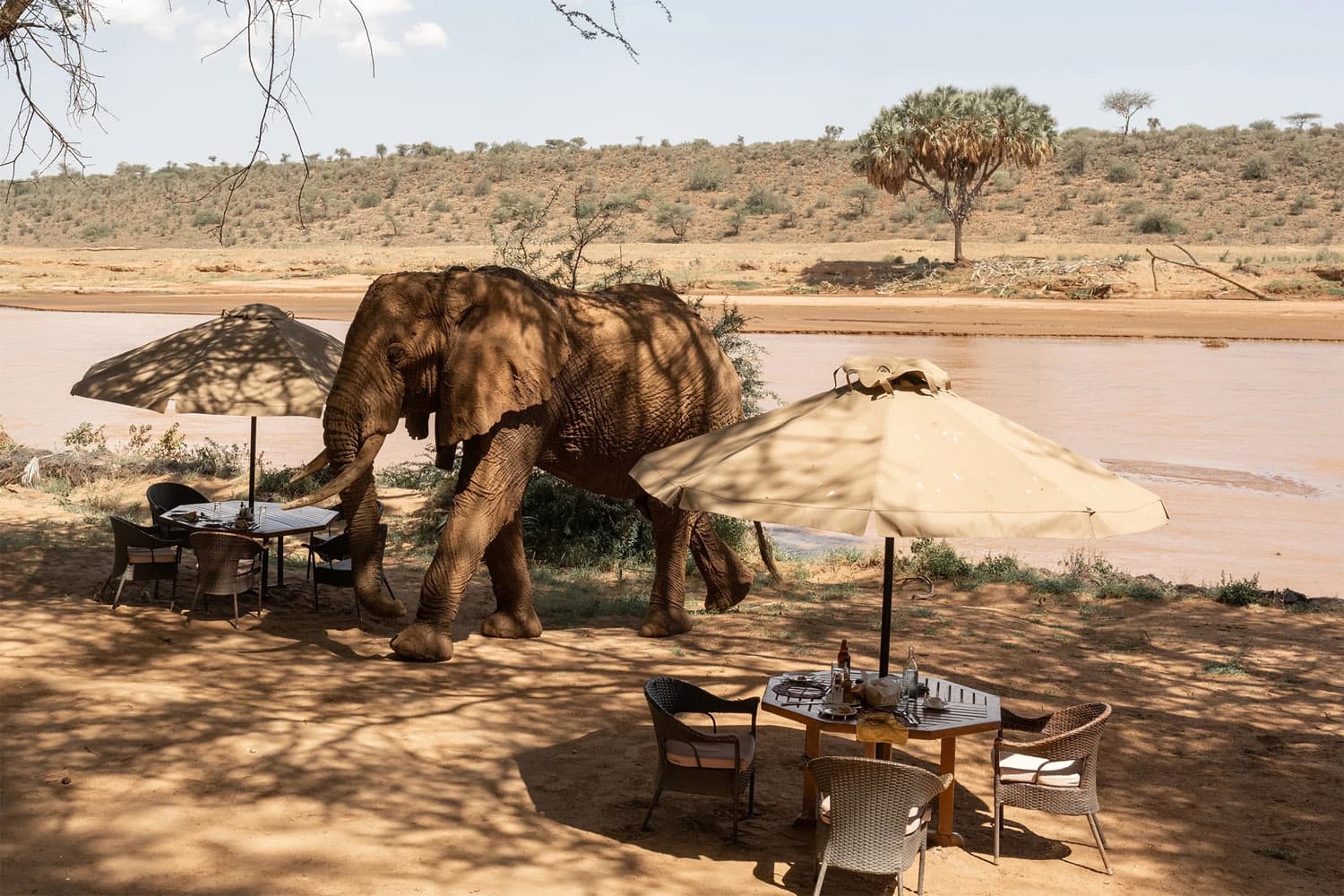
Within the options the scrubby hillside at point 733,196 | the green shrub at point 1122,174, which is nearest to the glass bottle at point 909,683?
the scrubby hillside at point 733,196

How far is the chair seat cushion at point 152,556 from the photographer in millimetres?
10711

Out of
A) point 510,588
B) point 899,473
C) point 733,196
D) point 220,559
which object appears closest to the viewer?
point 899,473

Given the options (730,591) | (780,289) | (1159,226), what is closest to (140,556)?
(730,591)

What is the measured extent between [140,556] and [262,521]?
3.16 feet

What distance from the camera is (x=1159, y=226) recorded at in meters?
57.0

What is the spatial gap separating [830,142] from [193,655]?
252 ft

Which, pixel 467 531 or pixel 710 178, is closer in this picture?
pixel 467 531

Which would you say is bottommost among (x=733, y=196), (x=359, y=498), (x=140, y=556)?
(x=140, y=556)

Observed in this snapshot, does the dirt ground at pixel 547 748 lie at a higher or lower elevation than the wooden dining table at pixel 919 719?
lower

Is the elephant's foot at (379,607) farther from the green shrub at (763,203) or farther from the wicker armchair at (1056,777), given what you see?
the green shrub at (763,203)

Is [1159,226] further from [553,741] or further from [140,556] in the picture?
[553,741]

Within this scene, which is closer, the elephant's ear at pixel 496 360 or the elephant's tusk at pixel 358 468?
the elephant's tusk at pixel 358 468

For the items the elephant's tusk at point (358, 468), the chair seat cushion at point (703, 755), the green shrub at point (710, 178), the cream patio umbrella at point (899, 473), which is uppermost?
the green shrub at point (710, 178)

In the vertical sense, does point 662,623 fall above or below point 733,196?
below
